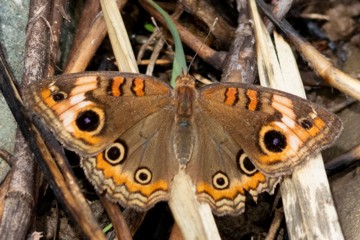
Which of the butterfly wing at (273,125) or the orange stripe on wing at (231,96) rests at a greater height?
the orange stripe on wing at (231,96)

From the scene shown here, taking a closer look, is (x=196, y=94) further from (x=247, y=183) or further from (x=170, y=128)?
(x=247, y=183)

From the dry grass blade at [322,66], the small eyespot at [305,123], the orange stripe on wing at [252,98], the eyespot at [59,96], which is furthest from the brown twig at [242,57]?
the eyespot at [59,96]

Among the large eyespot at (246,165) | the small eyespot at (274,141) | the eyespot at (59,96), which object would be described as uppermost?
the eyespot at (59,96)

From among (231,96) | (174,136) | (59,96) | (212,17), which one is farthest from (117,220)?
(212,17)

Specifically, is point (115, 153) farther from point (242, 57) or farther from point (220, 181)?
point (242, 57)

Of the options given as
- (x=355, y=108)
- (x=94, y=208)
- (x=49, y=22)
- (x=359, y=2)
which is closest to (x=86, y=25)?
(x=49, y=22)

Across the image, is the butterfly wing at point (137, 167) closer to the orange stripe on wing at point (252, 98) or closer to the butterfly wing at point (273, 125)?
the butterfly wing at point (273, 125)
